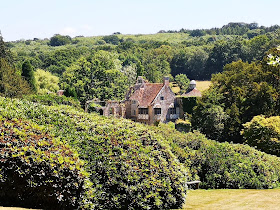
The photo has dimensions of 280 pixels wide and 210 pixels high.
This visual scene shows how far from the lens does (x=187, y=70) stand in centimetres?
12244

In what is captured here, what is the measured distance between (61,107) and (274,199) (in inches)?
389

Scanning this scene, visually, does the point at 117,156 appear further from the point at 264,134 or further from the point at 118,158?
the point at 264,134

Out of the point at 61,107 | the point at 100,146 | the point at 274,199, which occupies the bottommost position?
the point at 274,199

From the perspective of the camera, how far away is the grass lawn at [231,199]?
675 inches

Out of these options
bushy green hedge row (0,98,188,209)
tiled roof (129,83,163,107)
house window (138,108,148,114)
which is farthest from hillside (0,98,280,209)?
house window (138,108,148,114)

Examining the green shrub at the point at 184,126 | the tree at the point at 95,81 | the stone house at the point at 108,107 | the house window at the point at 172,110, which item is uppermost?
the tree at the point at 95,81

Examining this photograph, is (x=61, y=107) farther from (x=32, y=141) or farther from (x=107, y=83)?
(x=107, y=83)

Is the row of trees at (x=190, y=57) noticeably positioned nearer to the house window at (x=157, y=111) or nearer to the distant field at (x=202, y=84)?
the distant field at (x=202, y=84)

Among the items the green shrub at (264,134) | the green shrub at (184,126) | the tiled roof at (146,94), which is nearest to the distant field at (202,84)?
the tiled roof at (146,94)

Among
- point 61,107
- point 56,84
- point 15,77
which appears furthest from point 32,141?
point 56,84

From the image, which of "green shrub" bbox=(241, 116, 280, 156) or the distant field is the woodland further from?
the distant field

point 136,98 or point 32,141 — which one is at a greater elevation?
point 32,141

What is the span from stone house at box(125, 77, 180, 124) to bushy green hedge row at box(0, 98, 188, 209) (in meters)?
44.3

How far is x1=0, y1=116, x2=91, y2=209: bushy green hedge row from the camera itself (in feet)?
40.5
